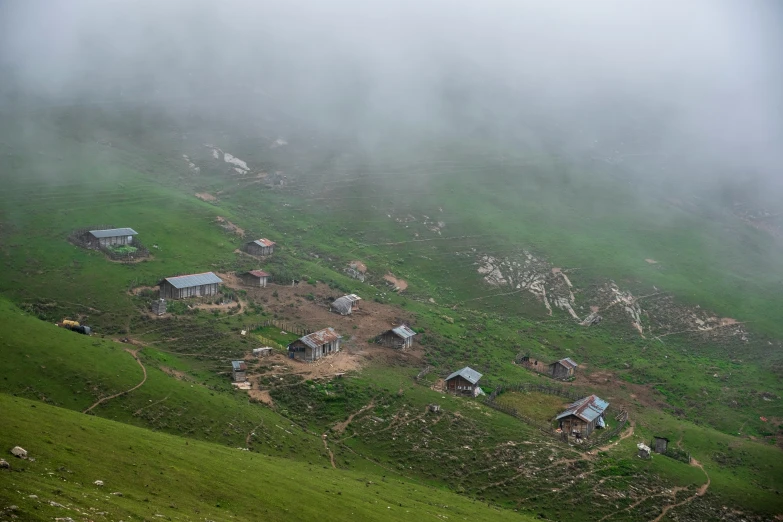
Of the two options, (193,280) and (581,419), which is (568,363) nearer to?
(581,419)

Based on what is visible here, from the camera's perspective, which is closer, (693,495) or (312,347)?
(693,495)

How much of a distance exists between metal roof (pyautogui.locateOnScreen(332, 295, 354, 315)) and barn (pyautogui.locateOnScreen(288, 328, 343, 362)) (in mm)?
14176

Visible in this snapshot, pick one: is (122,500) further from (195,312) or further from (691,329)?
(691,329)

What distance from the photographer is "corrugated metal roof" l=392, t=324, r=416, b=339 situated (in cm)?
9475

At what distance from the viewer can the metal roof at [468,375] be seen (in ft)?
274

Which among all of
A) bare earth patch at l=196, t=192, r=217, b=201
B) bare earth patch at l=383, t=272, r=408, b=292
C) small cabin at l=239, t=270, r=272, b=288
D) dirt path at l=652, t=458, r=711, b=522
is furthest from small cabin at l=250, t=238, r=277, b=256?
dirt path at l=652, t=458, r=711, b=522

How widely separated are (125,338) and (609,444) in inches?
2267

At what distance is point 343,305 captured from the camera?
4065 inches

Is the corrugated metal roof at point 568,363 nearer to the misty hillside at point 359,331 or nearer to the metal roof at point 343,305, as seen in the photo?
the misty hillside at point 359,331

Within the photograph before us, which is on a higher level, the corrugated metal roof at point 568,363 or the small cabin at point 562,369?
the corrugated metal roof at point 568,363

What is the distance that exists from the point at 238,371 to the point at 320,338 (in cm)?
1292

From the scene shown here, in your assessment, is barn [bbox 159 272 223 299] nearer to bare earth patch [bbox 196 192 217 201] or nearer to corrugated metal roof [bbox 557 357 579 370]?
bare earth patch [bbox 196 192 217 201]

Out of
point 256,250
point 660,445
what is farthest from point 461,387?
point 256,250

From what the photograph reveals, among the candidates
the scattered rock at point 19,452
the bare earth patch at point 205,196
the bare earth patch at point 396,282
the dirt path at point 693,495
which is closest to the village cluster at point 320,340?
the dirt path at point 693,495
